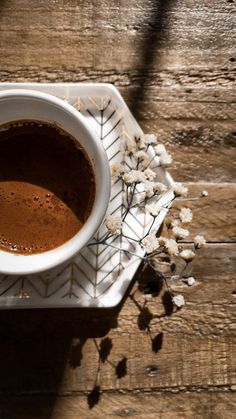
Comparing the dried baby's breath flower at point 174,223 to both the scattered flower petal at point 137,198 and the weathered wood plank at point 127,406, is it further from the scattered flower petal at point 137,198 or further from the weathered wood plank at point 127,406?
the weathered wood plank at point 127,406

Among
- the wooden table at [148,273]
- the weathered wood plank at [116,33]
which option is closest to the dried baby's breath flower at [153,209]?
the wooden table at [148,273]

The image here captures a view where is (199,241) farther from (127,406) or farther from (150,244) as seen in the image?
(127,406)

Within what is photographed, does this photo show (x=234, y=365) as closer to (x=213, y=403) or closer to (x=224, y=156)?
(x=213, y=403)

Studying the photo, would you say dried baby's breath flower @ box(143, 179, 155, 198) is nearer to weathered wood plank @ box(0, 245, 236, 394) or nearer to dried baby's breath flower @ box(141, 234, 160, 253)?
dried baby's breath flower @ box(141, 234, 160, 253)

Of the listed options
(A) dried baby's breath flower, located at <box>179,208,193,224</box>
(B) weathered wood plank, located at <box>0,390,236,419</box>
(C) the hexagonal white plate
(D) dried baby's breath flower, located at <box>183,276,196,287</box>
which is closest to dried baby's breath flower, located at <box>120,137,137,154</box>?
(C) the hexagonal white plate

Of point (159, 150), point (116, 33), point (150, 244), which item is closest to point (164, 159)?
point (159, 150)

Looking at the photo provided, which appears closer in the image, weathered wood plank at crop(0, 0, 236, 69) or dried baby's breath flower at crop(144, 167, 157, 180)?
dried baby's breath flower at crop(144, 167, 157, 180)

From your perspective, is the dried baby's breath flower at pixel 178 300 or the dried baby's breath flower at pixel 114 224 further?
the dried baby's breath flower at pixel 178 300
